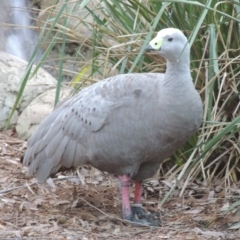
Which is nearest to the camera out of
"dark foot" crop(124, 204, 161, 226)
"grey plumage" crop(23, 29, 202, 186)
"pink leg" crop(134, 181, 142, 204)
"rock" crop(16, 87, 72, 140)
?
"grey plumage" crop(23, 29, 202, 186)

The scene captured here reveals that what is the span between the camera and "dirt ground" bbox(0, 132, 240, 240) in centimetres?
369

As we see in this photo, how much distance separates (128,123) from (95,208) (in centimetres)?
66

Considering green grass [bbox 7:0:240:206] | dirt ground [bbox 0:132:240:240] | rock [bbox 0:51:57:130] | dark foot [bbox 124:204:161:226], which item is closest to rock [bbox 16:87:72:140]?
rock [bbox 0:51:57:130]

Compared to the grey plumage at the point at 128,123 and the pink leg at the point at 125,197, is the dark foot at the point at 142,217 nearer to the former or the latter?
the pink leg at the point at 125,197

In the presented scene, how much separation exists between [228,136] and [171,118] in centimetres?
63

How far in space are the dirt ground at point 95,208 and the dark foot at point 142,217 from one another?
0.13 feet

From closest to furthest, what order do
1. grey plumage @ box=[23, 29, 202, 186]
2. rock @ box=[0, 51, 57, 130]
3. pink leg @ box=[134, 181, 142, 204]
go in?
grey plumage @ box=[23, 29, 202, 186] < pink leg @ box=[134, 181, 142, 204] < rock @ box=[0, 51, 57, 130]

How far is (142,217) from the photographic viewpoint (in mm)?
4016

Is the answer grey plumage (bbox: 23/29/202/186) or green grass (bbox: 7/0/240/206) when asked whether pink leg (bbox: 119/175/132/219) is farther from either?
green grass (bbox: 7/0/240/206)

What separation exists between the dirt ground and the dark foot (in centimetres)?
4

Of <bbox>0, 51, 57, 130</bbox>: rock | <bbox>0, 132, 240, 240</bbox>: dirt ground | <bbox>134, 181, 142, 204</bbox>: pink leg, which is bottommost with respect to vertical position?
<bbox>0, 132, 240, 240</bbox>: dirt ground

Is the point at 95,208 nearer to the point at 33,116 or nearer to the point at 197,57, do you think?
the point at 197,57

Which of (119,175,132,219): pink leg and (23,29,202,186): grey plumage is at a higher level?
(23,29,202,186): grey plumage

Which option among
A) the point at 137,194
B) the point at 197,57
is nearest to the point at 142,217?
the point at 137,194
